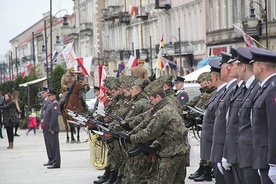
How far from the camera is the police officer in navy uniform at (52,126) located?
71.0 feet

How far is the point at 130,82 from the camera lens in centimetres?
1722

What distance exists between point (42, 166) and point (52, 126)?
163cm

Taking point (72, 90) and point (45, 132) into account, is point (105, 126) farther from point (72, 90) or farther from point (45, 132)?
point (72, 90)

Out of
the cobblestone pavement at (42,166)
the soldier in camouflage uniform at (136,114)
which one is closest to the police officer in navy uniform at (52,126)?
the cobblestone pavement at (42,166)

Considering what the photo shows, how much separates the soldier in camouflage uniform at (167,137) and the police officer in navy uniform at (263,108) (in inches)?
145

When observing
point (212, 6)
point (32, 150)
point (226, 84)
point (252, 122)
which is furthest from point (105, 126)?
point (212, 6)

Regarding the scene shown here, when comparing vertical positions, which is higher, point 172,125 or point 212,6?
point 212,6

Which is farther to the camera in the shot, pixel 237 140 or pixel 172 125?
pixel 172 125

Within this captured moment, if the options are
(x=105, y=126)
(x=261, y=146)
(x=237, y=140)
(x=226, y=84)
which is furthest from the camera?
(x=105, y=126)

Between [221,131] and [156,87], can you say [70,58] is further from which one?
[221,131]

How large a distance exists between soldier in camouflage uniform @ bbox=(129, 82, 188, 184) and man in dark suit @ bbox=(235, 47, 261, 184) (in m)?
2.94

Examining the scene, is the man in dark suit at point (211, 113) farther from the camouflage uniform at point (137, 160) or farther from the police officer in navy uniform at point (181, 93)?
the police officer in navy uniform at point (181, 93)

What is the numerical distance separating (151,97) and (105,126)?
333cm

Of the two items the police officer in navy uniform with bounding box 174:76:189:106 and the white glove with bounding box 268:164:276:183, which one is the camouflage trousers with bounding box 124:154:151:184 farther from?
the white glove with bounding box 268:164:276:183
